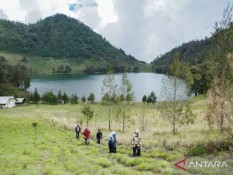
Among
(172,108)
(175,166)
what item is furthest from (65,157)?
(172,108)

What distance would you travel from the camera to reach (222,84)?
28.0 m

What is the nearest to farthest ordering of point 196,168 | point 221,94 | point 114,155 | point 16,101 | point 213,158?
point 196,168
point 213,158
point 221,94
point 114,155
point 16,101

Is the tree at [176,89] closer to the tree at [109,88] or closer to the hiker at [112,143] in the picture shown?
the hiker at [112,143]

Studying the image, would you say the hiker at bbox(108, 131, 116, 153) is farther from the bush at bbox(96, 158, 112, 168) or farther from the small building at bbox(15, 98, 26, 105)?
the small building at bbox(15, 98, 26, 105)

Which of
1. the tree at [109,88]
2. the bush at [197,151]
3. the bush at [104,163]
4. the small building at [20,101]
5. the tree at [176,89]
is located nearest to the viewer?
the bush at [104,163]

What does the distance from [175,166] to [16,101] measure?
147 meters

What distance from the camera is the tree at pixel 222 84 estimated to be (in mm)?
26469

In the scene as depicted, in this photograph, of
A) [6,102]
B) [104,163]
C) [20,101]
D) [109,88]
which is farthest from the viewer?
[20,101]

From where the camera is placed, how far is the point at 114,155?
30.1m

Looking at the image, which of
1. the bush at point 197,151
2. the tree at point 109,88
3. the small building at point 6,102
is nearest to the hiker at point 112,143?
the bush at point 197,151

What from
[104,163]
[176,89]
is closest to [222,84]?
Answer: [104,163]

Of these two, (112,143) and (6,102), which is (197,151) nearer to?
(112,143)

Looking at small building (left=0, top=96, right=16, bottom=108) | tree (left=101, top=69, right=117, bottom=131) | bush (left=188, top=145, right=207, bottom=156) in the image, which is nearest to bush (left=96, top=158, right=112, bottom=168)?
bush (left=188, top=145, right=207, bottom=156)

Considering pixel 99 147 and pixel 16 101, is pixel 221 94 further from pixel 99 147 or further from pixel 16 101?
pixel 16 101
